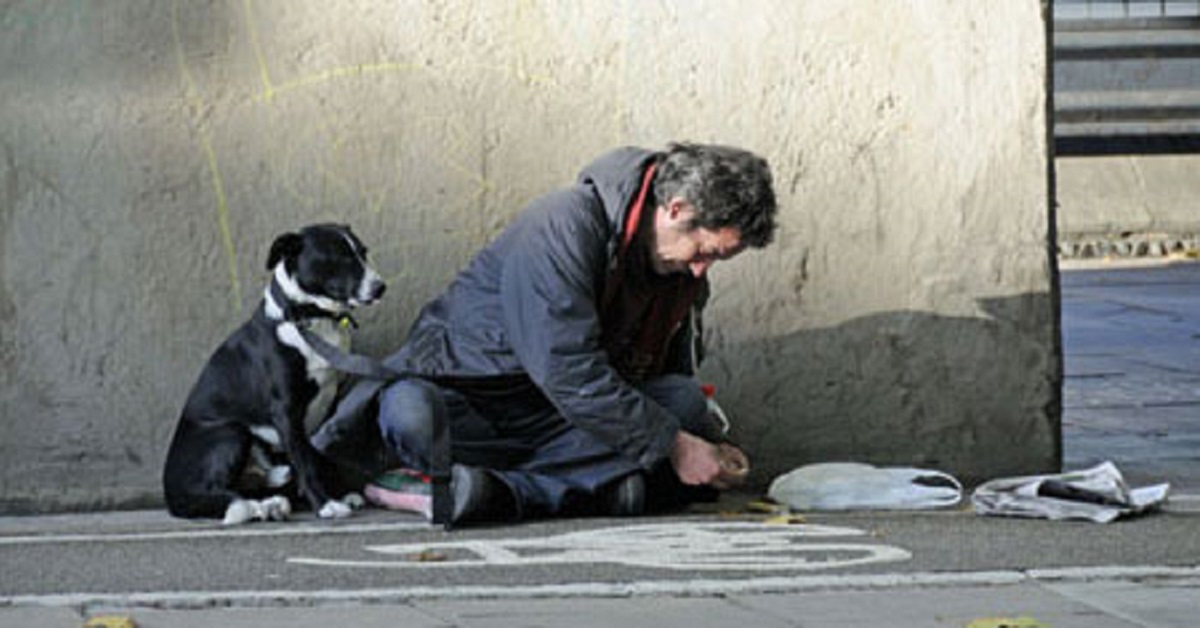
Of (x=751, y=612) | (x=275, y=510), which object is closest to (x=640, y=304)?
(x=275, y=510)

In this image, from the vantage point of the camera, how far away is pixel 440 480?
6.36 metres

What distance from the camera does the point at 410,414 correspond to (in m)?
6.39

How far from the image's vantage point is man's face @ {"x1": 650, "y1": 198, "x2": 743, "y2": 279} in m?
6.21

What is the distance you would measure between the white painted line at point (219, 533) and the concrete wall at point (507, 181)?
0.57m

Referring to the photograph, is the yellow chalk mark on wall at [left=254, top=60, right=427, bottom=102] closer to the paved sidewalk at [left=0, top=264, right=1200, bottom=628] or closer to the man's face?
the man's face

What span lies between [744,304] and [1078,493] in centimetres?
129

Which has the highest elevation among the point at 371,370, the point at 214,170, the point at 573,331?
the point at 214,170

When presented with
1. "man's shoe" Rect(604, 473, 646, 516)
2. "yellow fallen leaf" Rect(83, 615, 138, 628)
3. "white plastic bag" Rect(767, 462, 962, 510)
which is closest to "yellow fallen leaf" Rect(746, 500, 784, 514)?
"white plastic bag" Rect(767, 462, 962, 510)

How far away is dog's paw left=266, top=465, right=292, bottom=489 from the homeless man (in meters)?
0.17

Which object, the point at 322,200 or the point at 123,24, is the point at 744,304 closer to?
the point at 322,200

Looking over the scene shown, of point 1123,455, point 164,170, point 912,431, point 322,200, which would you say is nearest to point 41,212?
point 164,170

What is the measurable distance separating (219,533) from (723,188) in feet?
5.73

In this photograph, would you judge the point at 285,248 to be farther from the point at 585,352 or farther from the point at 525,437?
the point at 585,352

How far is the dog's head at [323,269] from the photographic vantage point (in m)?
6.55
